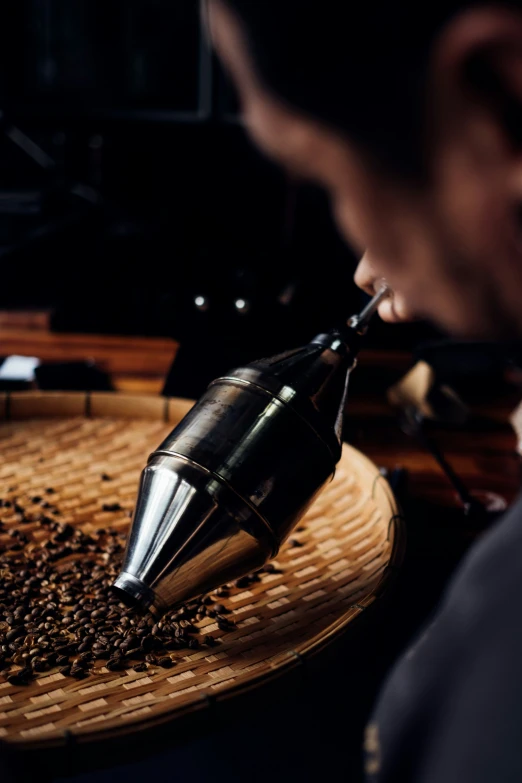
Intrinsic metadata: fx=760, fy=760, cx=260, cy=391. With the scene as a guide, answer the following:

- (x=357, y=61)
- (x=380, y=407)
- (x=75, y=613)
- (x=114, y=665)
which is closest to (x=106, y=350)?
(x=380, y=407)

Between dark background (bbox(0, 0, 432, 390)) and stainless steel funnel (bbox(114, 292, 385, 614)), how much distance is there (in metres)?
0.58

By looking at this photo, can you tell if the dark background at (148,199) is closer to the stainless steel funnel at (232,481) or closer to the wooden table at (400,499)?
the wooden table at (400,499)

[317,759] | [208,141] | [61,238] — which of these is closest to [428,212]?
[317,759]

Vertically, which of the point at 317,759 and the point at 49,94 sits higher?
the point at 49,94

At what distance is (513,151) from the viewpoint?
32 centimetres

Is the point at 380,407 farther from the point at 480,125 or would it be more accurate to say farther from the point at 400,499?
the point at 480,125

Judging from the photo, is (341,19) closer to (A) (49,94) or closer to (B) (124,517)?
(B) (124,517)

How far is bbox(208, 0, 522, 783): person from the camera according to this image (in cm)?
32

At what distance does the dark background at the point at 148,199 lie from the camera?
144 centimetres

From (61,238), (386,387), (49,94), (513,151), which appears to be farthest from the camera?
(49,94)

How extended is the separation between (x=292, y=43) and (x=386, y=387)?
138 centimetres

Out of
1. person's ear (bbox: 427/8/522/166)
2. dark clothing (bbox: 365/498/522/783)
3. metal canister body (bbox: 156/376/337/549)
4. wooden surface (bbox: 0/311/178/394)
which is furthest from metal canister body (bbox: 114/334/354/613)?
wooden surface (bbox: 0/311/178/394)

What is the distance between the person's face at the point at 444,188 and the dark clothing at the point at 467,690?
0.35 feet

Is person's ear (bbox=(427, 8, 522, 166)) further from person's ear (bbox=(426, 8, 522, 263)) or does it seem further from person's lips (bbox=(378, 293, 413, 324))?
person's lips (bbox=(378, 293, 413, 324))
